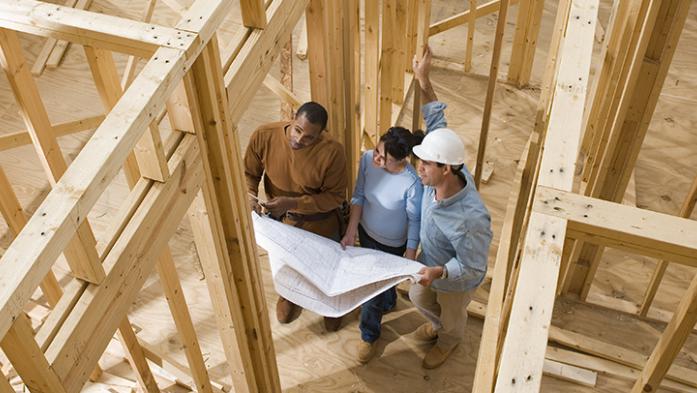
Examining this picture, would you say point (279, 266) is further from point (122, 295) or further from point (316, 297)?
point (122, 295)

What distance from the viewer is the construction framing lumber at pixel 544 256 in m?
1.72

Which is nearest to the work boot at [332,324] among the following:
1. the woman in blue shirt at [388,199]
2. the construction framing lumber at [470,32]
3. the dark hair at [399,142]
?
the woman in blue shirt at [388,199]

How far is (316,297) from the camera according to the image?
341 cm

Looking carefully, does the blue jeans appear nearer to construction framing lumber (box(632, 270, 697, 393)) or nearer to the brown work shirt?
the brown work shirt

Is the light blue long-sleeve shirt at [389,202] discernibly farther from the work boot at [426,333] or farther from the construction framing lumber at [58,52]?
the construction framing lumber at [58,52]

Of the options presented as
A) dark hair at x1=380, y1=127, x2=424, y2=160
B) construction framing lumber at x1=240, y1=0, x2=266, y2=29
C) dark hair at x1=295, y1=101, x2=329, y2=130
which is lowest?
dark hair at x1=380, y1=127, x2=424, y2=160

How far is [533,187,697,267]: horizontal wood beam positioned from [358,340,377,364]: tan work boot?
218 centimetres

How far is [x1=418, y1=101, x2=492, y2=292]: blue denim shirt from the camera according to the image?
3.23m

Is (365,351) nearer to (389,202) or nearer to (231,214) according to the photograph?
(389,202)

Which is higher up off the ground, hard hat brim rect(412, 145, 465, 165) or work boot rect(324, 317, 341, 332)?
hard hat brim rect(412, 145, 465, 165)

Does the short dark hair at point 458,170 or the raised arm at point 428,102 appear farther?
the raised arm at point 428,102

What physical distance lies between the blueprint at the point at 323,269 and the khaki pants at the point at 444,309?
1.40 feet

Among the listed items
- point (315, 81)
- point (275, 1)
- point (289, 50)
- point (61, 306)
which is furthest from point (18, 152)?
point (61, 306)

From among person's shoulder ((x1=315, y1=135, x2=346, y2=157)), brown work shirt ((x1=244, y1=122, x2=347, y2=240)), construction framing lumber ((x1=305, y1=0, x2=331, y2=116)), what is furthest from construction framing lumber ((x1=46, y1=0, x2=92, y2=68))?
person's shoulder ((x1=315, y1=135, x2=346, y2=157))
